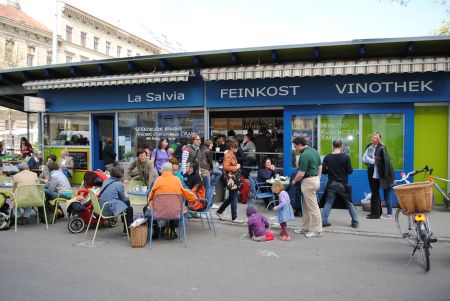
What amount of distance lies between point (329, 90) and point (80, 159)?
28.7 feet

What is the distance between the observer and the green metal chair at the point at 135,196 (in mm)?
8203

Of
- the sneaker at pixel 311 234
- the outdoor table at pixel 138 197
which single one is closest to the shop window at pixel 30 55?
the outdoor table at pixel 138 197

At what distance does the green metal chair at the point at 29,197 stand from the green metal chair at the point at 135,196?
1.65 m

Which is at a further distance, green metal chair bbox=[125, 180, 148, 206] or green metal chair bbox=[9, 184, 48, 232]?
green metal chair bbox=[125, 180, 148, 206]

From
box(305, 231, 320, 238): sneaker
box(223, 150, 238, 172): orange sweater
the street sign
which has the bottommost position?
box(305, 231, 320, 238): sneaker

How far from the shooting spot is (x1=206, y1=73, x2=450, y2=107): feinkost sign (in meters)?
9.95

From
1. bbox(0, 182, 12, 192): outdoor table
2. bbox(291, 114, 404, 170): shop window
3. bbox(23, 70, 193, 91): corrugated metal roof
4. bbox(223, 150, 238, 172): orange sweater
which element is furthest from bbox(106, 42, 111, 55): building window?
bbox(223, 150, 238, 172): orange sweater

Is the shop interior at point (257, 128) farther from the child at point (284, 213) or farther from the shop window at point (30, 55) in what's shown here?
the shop window at point (30, 55)

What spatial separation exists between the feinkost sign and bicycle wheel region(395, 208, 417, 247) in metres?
3.18

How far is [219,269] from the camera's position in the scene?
5.46 meters

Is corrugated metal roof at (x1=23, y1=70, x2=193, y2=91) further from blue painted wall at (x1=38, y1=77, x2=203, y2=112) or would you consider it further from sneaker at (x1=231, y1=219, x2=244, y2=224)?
sneaker at (x1=231, y1=219, x2=244, y2=224)

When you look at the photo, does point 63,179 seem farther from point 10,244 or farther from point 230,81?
point 230,81

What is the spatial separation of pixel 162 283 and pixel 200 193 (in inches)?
113

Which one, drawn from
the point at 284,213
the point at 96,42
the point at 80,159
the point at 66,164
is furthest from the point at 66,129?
the point at 96,42
